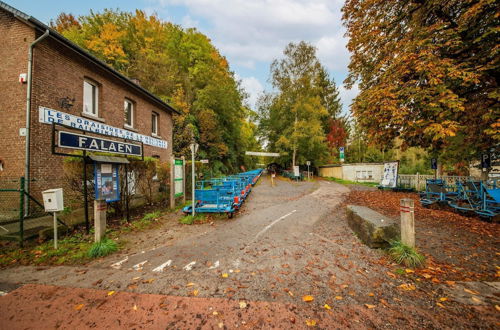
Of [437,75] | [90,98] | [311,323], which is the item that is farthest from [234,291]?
[90,98]

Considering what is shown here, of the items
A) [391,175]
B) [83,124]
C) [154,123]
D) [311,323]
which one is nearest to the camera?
[311,323]

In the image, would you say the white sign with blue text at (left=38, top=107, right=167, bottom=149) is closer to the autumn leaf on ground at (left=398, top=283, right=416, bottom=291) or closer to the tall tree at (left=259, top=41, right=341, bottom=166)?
the autumn leaf on ground at (left=398, top=283, right=416, bottom=291)

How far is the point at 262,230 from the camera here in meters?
5.89

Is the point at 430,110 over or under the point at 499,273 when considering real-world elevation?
over

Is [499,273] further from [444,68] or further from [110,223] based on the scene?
[110,223]

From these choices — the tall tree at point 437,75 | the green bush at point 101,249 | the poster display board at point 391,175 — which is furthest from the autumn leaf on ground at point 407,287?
the poster display board at point 391,175

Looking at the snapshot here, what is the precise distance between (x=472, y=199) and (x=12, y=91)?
17.9 meters

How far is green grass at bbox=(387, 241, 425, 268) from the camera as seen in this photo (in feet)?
12.0

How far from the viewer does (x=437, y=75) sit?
5.61 metres

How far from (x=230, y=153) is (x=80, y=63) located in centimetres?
1748

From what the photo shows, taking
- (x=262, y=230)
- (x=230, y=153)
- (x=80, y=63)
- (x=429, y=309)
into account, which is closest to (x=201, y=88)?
(x=230, y=153)

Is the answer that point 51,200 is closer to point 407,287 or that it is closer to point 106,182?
point 106,182

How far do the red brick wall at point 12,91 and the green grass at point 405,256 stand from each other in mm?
11431

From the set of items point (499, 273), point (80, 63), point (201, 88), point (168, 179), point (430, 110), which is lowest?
point (499, 273)
